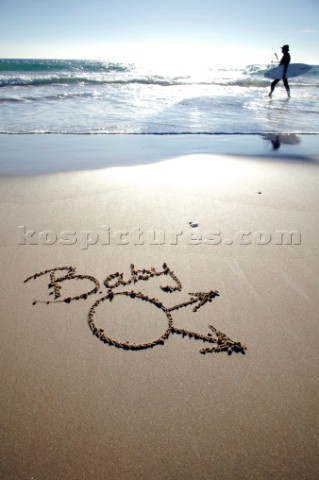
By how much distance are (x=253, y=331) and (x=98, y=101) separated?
9.77 meters

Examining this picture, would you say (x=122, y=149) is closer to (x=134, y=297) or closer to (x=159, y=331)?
(x=134, y=297)

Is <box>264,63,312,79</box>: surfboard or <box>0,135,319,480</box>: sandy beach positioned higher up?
<box>264,63,312,79</box>: surfboard

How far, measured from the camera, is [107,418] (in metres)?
1.30

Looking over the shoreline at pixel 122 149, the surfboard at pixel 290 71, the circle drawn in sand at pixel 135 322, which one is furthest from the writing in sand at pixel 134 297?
the surfboard at pixel 290 71

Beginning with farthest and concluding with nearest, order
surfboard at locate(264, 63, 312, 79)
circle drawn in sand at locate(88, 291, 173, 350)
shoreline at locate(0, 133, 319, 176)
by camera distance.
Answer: surfboard at locate(264, 63, 312, 79)
shoreline at locate(0, 133, 319, 176)
circle drawn in sand at locate(88, 291, 173, 350)

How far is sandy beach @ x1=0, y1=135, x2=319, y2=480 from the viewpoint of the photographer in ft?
3.98

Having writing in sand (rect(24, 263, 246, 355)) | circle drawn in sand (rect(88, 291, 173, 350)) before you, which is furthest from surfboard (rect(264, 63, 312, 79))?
circle drawn in sand (rect(88, 291, 173, 350))

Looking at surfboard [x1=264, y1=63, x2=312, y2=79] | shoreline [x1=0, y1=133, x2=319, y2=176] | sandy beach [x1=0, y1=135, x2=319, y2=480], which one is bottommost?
sandy beach [x1=0, y1=135, x2=319, y2=480]

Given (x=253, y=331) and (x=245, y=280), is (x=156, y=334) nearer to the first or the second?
(x=253, y=331)

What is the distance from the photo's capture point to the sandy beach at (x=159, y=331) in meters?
1.21

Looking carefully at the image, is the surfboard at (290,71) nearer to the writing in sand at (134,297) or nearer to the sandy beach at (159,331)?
the sandy beach at (159,331)

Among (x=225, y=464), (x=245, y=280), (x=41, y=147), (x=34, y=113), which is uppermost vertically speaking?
(x=34, y=113)

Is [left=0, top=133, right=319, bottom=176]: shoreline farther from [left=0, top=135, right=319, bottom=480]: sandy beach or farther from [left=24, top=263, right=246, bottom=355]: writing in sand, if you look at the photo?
[left=24, top=263, right=246, bottom=355]: writing in sand

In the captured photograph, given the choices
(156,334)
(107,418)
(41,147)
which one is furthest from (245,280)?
(41,147)
